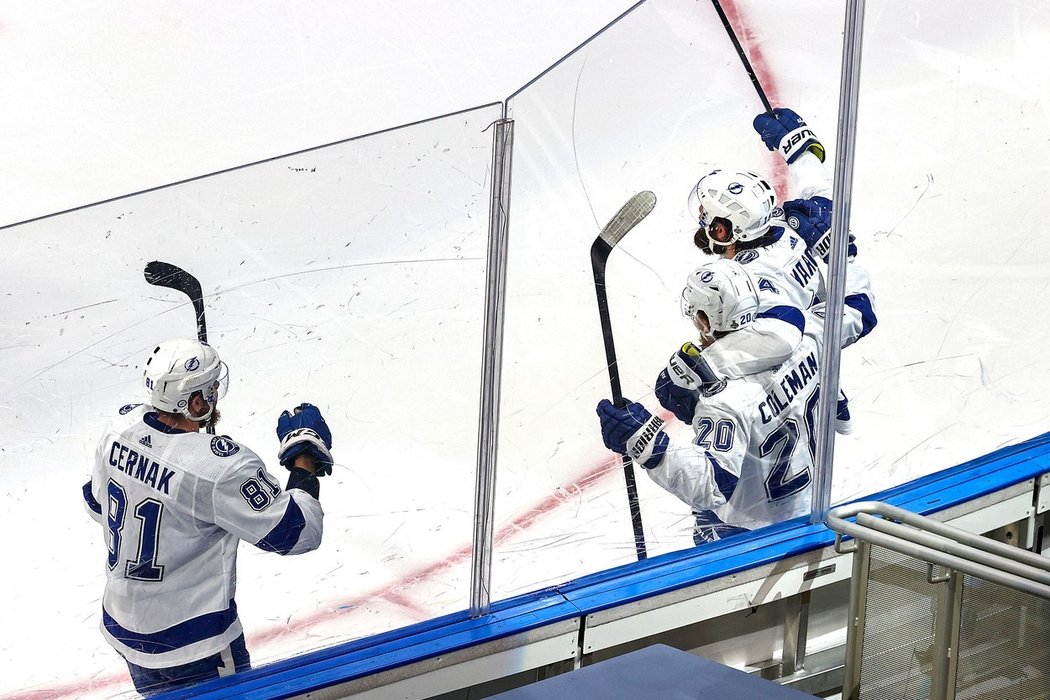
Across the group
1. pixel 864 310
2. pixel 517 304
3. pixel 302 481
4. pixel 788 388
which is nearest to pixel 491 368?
pixel 517 304

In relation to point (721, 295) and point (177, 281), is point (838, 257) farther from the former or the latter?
point (177, 281)

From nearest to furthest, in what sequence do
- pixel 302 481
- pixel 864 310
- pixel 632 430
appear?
pixel 302 481 → pixel 632 430 → pixel 864 310

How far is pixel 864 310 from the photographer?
291 cm

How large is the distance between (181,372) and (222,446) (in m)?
0.18

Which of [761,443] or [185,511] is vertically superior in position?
[761,443]

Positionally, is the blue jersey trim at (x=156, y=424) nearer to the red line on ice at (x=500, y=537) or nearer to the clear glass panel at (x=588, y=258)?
the red line on ice at (x=500, y=537)

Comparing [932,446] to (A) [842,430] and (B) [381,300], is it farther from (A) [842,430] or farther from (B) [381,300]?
(B) [381,300]

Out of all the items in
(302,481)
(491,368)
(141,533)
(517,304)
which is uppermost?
(517,304)

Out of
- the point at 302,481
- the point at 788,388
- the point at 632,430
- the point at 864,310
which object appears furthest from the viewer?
the point at 864,310

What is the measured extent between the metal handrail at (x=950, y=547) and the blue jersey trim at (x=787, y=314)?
49 centimetres

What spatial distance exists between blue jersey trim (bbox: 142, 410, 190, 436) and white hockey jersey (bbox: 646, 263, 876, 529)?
1026 millimetres

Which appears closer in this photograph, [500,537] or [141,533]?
[141,533]

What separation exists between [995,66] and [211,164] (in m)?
3.51

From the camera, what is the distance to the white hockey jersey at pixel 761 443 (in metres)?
2.62
